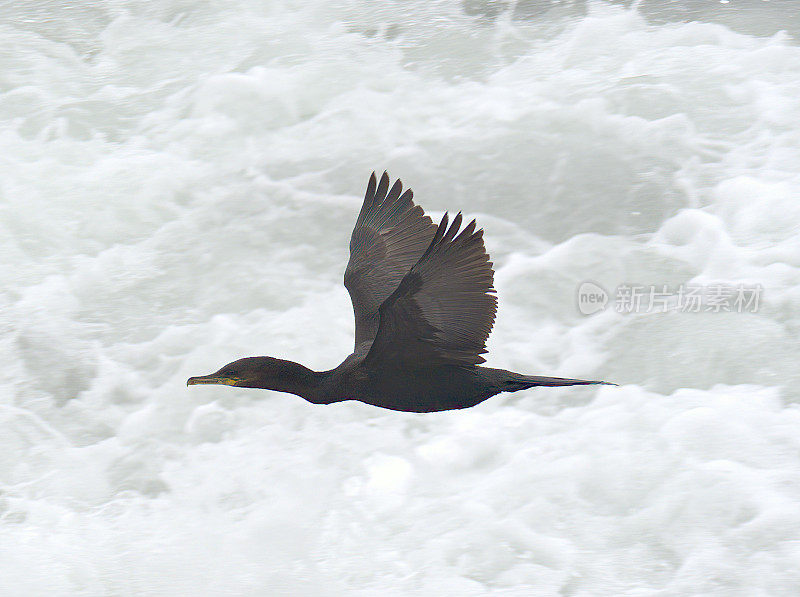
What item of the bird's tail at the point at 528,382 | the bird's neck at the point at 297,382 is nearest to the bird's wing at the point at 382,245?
the bird's neck at the point at 297,382

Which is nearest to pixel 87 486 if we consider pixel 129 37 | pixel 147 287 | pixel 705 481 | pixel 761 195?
pixel 147 287

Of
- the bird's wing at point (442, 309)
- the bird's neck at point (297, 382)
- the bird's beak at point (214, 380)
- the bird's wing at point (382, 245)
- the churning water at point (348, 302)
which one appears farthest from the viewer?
the churning water at point (348, 302)

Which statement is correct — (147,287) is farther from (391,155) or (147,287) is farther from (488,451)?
(488,451)

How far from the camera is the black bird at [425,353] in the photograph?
125 inches

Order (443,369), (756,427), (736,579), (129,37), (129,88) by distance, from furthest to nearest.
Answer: (129,37), (129,88), (756,427), (736,579), (443,369)

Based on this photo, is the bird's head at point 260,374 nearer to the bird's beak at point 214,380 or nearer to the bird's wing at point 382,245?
the bird's beak at point 214,380

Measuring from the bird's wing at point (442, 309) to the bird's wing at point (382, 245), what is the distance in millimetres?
476

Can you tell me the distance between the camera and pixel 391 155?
685 centimetres

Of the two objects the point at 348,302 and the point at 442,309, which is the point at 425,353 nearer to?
the point at 442,309

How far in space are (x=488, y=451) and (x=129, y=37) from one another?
494 centimetres

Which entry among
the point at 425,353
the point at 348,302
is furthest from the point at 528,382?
the point at 348,302

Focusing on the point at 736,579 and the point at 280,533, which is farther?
the point at 280,533

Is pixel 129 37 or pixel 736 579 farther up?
pixel 129 37

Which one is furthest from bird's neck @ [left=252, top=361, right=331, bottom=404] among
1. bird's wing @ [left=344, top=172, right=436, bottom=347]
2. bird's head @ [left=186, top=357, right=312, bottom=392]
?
bird's wing @ [left=344, top=172, right=436, bottom=347]
